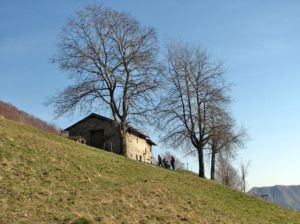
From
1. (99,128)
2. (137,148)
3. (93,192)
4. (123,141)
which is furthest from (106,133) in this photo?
(93,192)

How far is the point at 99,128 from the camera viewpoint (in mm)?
56969

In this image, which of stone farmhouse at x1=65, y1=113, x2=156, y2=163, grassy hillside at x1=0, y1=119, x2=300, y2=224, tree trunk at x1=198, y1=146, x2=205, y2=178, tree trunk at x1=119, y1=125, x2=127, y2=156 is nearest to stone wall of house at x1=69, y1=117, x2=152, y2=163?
stone farmhouse at x1=65, y1=113, x2=156, y2=163

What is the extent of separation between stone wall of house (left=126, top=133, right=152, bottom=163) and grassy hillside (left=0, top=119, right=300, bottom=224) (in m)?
23.8

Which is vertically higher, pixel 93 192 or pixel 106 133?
pixel 106 133

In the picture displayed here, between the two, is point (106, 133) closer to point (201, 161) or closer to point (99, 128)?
point (99, 128)

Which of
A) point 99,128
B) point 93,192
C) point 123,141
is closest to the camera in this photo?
point 93,192

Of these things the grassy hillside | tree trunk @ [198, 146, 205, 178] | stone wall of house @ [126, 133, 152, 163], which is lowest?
the grassy hillside

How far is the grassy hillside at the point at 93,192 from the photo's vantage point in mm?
18984

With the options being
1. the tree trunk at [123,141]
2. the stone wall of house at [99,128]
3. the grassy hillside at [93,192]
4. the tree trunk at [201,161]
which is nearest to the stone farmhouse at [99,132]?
the stone wall of house at [99,128]

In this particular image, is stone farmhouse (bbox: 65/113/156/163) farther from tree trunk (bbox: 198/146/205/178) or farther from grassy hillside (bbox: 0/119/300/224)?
grassy hillside (bbox: 0/119/300/224)

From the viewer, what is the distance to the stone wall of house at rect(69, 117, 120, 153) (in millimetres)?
55844

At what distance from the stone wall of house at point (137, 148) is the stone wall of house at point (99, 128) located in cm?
252

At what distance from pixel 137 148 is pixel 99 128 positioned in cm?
802

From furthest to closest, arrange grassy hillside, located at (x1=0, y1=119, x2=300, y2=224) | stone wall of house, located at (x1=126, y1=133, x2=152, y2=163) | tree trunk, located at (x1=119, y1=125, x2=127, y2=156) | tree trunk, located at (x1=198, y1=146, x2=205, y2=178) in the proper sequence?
stone wall of house, located at (x1=126, y1=133, x2=152, y2=163) < tree trunk, located at (x1=198, y1=146, x2=205, y2=178) < tree trunk, located at (x1=119, y1=125, x2=127, y2=156) < grassy hillside, located at (x1=0, y1=119, x2=300, y2=224)
